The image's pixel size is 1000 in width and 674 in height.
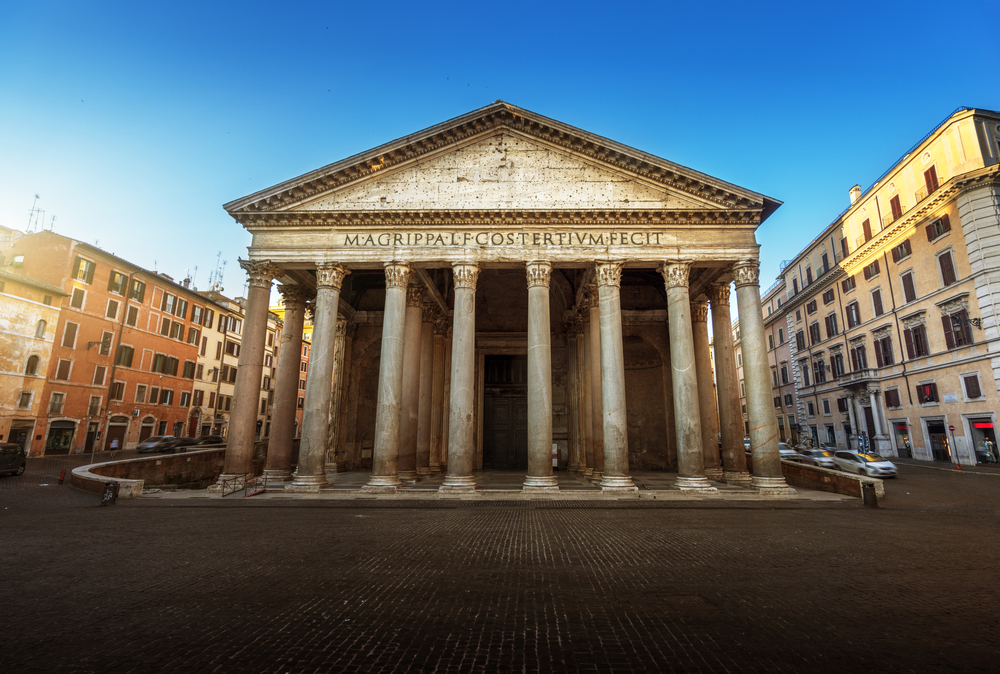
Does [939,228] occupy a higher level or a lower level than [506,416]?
higher

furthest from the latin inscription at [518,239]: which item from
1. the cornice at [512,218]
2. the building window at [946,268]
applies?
the building window at [946,268]

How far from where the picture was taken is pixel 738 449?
16.6 meters

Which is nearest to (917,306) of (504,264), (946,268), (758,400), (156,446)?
(946,268)

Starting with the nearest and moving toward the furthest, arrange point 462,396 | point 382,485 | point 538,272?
point 382,485 < point 462,396 < point 538,272

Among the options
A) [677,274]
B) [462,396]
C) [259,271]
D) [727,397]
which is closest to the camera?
[462,396]

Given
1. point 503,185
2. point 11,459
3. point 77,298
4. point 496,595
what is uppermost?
Answer: point 503,185

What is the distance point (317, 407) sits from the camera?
1459 cm

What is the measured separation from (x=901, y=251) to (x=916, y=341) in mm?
5496

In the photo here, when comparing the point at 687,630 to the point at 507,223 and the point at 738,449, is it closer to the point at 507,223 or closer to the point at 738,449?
the point at 507,223

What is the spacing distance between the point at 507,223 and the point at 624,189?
4.11 metres

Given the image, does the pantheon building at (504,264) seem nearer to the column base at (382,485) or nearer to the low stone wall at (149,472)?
the column base at (382,485)

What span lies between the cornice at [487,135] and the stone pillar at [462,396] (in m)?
4.69

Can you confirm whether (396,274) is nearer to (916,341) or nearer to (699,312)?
(699,312)

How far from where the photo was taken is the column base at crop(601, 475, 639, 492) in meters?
13.7
